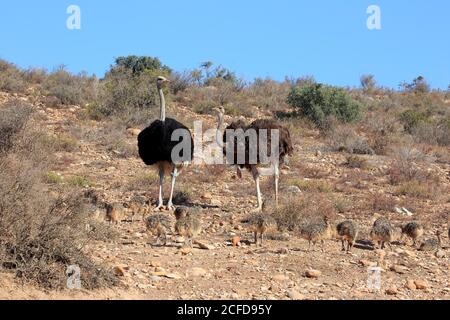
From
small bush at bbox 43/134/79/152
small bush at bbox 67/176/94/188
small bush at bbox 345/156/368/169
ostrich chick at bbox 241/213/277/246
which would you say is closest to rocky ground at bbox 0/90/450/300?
small bush at bbox 67/176/94/188

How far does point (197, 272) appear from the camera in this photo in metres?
8.13

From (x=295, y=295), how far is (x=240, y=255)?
1.83 m

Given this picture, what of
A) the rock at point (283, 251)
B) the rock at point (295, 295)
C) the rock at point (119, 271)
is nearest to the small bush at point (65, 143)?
the rock at point (283, 251)

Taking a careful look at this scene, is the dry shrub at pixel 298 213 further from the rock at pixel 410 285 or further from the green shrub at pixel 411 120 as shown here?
the green shrub at pixel 411 120

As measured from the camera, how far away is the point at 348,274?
8.50m

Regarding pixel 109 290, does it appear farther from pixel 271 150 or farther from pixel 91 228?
pixel 271 150

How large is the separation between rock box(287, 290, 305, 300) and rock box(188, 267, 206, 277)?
1021mm

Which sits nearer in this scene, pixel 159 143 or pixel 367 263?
pixel 367 263

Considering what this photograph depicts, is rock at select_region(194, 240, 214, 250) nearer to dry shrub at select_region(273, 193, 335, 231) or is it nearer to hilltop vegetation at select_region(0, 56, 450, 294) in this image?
hilltop vegetation at select_region(0, 56, 450, 294)

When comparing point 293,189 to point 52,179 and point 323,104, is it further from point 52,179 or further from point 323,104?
point 323,104

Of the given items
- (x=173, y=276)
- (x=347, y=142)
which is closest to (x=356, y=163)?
(x=347, y=142)

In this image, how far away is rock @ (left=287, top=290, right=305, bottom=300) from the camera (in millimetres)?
7412
